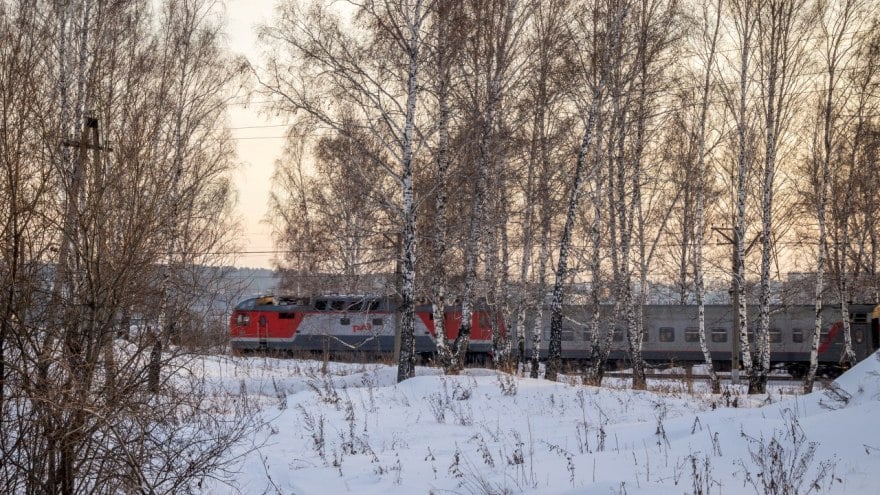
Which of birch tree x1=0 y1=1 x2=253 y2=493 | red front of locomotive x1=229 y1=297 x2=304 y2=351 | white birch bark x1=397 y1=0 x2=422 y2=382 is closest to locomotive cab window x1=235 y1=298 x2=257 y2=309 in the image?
red front of locomotive x1=229 y1=297 x2=304 y2=351

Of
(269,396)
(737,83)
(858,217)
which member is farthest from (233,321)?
(858,217)

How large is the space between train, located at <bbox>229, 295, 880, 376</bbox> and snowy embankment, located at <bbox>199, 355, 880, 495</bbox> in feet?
41.6

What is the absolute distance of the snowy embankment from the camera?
6.84 meters

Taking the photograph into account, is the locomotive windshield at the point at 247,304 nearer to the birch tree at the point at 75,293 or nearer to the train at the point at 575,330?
the train at the point at 575,330

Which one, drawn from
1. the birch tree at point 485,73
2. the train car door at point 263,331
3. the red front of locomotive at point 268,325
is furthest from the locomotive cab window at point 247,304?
the birch tree at point 485,73

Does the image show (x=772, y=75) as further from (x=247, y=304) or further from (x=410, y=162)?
(x=247, y=304)

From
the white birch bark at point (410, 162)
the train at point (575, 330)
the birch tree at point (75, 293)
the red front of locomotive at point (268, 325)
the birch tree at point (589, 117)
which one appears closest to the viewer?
the birch tree at point (75, 293)

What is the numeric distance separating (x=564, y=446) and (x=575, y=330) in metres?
19.0

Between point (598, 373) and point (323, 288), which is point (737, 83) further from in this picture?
point (323, 288)

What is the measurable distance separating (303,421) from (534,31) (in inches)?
415

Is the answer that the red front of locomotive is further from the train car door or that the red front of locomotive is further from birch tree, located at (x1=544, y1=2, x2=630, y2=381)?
birch tree, located at (x1=544, y1=2, x2=630, y2=381)

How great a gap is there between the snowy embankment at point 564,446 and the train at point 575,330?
500 inches

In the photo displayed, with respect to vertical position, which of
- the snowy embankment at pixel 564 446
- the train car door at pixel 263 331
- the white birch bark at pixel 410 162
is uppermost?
the white birch bark at pixel 410 162

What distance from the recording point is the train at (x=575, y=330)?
26703 millimetres
